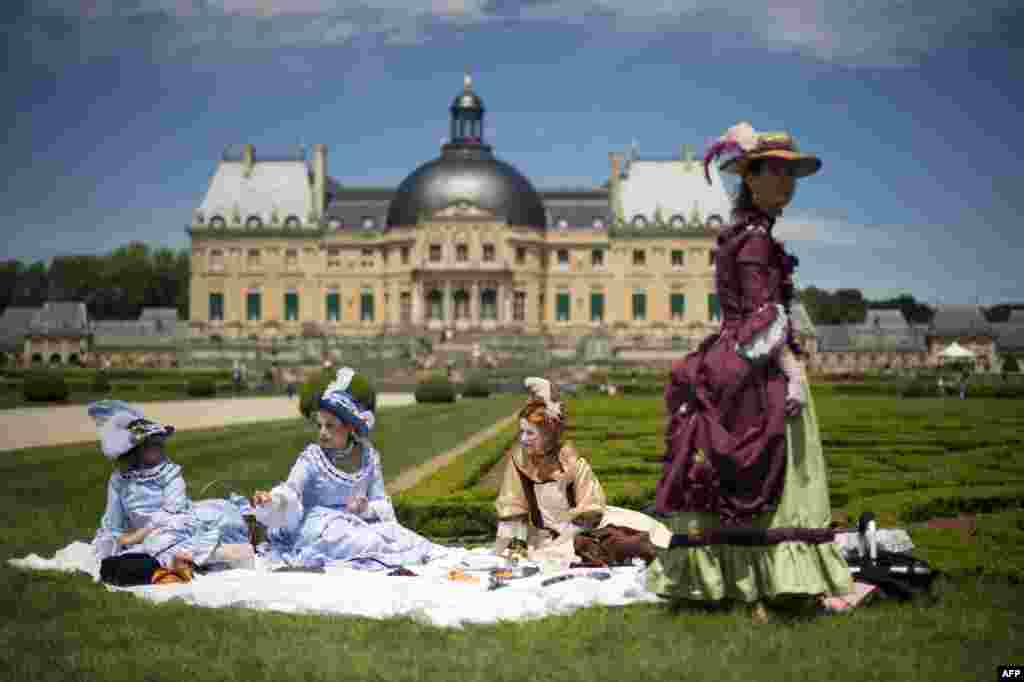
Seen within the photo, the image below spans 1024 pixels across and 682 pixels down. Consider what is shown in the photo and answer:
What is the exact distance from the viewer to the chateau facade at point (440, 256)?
54.9 metres

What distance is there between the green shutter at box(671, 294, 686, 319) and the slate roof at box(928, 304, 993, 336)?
39.8 feet

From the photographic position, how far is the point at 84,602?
18.5ft

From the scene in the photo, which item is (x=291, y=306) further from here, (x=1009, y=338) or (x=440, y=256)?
(x=1009, y=338)

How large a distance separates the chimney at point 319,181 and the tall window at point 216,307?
21.7ft

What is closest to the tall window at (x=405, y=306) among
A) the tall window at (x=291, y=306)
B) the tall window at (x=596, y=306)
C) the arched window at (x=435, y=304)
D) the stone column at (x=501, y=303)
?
the arched window at (x=435, y=304)

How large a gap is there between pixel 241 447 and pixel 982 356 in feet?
126

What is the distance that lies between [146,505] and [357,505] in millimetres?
1219

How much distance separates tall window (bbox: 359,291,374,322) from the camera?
5662 cm

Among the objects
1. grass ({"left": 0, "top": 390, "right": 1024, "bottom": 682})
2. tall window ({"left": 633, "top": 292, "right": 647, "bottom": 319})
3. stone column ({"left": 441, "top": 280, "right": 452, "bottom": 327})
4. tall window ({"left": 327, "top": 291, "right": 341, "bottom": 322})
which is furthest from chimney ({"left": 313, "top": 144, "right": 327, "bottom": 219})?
grass ({"left": 0, "top": 390, "right": 1024, "bottom": 682})

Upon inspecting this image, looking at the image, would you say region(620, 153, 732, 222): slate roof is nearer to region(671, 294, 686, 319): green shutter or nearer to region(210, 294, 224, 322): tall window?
region(671, 294, 686, 319): green shutter

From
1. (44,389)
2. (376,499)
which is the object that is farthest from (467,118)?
(376,499)

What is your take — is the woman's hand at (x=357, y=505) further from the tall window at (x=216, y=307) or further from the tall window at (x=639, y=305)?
the tall window at (x=216, y=307)

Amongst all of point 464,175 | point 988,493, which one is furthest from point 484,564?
point 464,175

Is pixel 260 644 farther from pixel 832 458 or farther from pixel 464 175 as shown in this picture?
pixel 464 175
